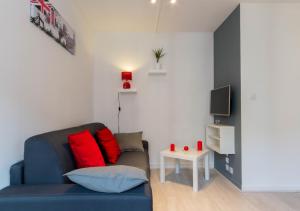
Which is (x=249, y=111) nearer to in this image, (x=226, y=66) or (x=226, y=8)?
(x=226, y=66)

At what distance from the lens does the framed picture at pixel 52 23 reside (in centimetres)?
175

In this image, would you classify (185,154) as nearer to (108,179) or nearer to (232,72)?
(232,72)

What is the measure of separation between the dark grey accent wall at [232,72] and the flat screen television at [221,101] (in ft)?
0.30

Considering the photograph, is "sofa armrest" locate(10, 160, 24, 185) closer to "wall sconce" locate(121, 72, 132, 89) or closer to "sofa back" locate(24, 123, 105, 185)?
"sofa back" locate(24, 123, 105, 185)

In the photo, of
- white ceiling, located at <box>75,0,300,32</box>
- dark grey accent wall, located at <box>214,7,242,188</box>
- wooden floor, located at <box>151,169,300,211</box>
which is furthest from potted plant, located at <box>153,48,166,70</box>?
wooden floor, located at <box>151,169,300,211</box>

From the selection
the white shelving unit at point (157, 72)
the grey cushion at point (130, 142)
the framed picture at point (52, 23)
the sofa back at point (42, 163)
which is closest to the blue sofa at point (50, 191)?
the sofa back at point (42, 163)

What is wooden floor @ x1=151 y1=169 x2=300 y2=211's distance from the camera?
227 cm

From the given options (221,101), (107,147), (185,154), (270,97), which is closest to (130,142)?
(107,147)

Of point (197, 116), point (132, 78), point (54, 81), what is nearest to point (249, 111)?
point (197, 116)

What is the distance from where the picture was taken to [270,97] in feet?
9.05

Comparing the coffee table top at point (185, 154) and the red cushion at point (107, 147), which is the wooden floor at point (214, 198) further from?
the red cushion at point (107, 147)

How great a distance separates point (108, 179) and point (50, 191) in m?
0.37

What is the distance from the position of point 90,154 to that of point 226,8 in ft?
8.94

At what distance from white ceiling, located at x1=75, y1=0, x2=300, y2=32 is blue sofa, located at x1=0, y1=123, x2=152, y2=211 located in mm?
2175
